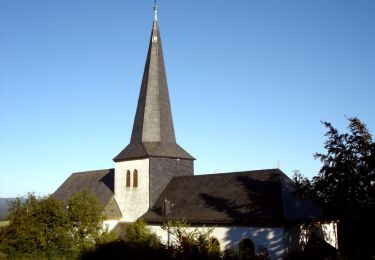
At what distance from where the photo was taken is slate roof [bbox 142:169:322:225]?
2622 centimetres

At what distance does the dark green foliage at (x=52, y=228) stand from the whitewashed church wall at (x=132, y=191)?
5.03 metres

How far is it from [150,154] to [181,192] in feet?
13.4

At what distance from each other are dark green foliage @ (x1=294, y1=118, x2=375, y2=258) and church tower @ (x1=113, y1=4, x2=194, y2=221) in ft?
52.2

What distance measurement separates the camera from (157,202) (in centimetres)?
3462

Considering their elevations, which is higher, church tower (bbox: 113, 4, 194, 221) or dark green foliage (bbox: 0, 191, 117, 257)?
church tower (bbox: 113, 4, 194, 221)

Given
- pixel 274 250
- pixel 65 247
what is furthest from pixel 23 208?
pixel 274 250

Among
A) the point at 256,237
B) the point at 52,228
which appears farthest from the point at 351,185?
the point at 52,228

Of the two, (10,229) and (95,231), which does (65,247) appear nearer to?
(95,231)

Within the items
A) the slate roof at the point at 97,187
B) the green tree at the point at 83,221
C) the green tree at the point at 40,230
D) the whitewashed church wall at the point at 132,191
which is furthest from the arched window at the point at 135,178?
the green tree at the point at 40,230

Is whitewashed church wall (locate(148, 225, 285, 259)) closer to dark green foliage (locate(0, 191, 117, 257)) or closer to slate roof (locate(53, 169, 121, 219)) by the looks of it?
dark green foliage (locate(0, 191, 117, 257))

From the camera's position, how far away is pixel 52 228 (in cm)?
2906

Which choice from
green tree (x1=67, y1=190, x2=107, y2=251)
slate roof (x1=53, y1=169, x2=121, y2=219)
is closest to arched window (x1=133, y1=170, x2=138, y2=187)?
slate roof (x1=53, y1=169, x2=121, y2=219)

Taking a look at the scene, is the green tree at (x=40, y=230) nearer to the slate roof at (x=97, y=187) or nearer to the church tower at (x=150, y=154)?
the slate roof at (x=97, y=187)

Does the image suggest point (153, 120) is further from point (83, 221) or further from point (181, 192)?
point (83, 221)
